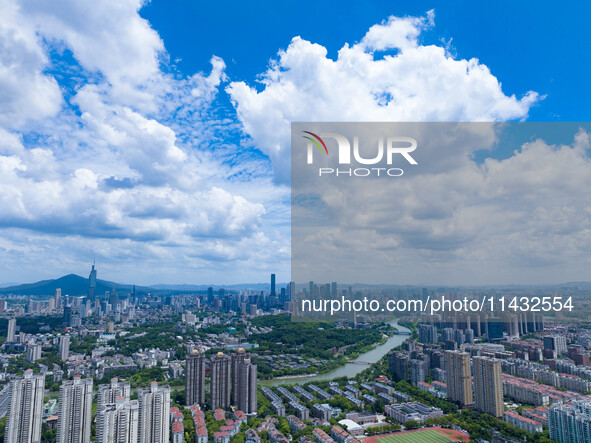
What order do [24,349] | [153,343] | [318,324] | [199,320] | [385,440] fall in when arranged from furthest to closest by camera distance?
[199,320] → [318,324] → [153,343] → [24,349] → [385,440]

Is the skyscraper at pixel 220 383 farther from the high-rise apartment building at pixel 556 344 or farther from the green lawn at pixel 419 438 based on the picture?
the high-rise apartment building at pixel 556 344

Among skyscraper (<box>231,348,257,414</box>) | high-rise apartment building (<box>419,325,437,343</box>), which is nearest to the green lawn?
skyscraper (<box>231,348,257,414</box>)

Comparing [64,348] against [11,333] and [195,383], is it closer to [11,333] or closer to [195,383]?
[11,333]

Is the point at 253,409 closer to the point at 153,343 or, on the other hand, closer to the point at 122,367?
the point at 122,367

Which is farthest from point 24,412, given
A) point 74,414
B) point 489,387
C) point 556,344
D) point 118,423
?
point 556,344

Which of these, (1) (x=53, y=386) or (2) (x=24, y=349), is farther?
(2) (x=24, y=349)

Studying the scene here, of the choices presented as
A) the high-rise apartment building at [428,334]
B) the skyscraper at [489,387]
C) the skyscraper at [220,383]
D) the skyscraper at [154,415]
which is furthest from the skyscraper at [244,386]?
the high-rise apartment building at [428,334]

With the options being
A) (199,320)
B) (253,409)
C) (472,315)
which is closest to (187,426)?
(253,409)
